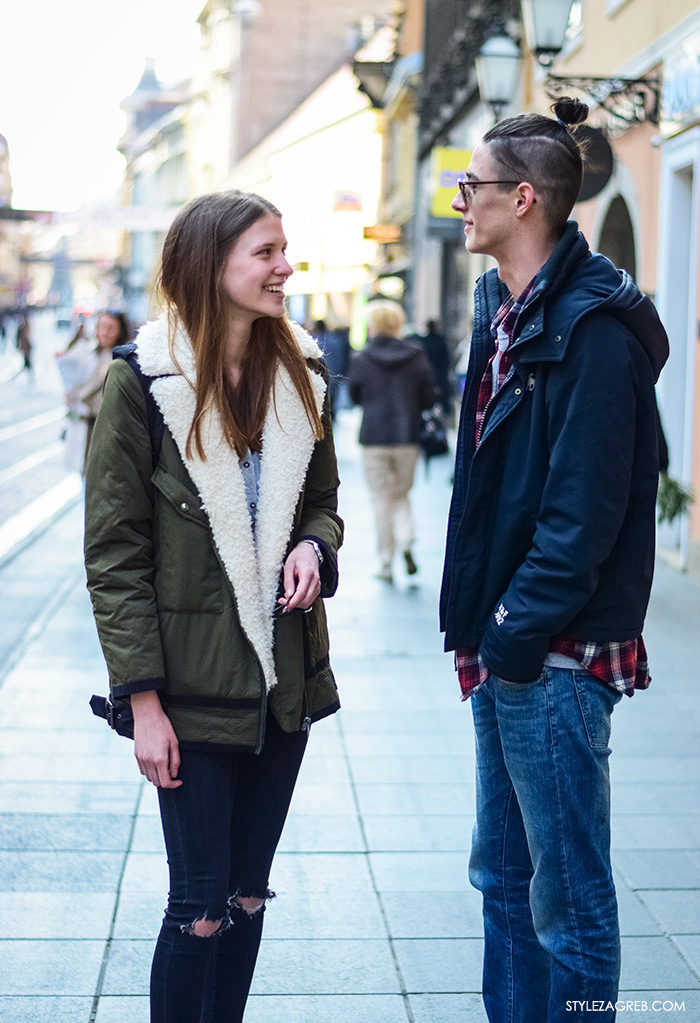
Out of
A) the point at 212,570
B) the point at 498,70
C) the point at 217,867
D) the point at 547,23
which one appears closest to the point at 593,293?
the point at 212,570

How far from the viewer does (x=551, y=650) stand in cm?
247

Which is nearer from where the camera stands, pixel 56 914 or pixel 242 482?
pixel 242 482

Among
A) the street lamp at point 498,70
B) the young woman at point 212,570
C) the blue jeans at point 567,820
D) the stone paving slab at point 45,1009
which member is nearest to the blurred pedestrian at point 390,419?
the street lamp at point 498,70

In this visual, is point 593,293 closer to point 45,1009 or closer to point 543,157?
point 543,157

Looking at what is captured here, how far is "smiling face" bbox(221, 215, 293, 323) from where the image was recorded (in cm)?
263

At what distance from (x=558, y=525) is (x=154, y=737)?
32.1 inches

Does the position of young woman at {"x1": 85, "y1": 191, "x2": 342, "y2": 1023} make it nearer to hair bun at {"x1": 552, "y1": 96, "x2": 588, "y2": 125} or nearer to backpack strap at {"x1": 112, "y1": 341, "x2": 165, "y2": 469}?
backpack strap at {"x1": 112, "y1": 341, "x2": 165, "y2": 469}

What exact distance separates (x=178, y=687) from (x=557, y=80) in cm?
890

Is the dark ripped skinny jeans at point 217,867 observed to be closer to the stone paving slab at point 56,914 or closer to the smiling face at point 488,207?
the smiling face at point 488,207

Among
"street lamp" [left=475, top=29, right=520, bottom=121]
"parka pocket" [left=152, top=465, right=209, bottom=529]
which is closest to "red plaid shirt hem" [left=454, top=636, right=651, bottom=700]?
"parka pocket" [left=152, top=465, right=209, bottom=529]

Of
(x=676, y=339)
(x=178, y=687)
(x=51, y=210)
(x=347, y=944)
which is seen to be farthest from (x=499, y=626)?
(x=51, y=210)

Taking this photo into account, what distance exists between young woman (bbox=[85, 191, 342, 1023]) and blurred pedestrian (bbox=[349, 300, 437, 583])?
7.00 meters

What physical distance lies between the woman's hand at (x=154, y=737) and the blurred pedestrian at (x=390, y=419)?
7.25 metres

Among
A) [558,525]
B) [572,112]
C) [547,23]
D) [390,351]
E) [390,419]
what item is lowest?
[390,419]
